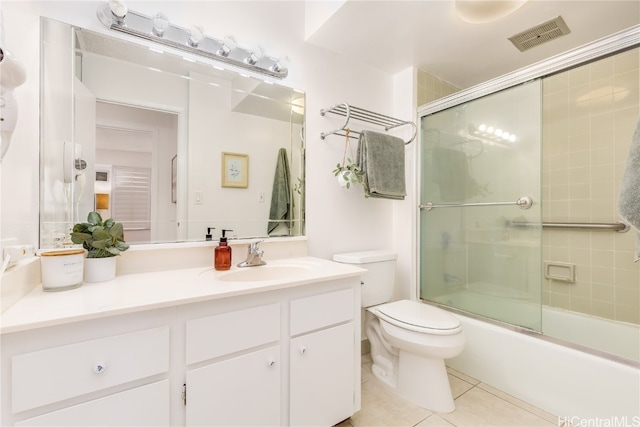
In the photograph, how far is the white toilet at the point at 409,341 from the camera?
139 centimetres

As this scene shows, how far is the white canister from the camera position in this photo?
0.90 meters

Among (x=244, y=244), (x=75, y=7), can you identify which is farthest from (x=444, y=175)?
(x=75, y=7)

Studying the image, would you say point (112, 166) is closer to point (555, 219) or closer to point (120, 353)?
point (120, 353)

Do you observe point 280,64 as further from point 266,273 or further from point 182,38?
point 266,273

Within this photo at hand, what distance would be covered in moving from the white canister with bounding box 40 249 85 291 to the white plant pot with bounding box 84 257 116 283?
0.24 ft

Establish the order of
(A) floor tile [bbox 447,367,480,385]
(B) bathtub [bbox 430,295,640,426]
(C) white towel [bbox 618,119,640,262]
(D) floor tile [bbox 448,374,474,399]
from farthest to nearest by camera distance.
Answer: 1. (A) floor tile [bbox 447,367,480,385]
2. (D) floor tile [bbox 448,374,474,399]
3. (B) bathtub [bbox 430,295,640,426]
4. (C) white towel [bbox 618,119,640,262]

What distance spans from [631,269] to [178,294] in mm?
2618

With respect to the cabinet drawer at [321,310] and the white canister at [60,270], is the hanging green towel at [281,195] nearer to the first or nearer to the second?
the cabinet drawer at [321,310]

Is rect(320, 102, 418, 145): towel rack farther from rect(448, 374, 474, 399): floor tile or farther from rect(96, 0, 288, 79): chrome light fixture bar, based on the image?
rect(448, 374, 474, 399): floor tile

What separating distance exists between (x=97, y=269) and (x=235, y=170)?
73 centimetres

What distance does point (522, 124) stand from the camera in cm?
163
